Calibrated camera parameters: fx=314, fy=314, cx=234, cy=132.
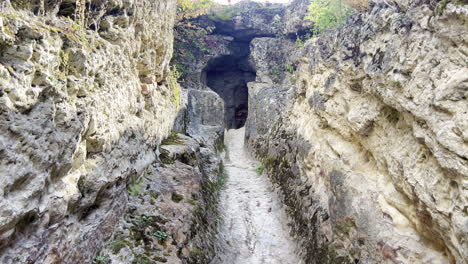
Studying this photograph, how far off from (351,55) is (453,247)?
4.75 m

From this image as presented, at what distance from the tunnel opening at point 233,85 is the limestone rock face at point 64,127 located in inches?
985

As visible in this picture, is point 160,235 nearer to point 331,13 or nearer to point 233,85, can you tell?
point 331,13

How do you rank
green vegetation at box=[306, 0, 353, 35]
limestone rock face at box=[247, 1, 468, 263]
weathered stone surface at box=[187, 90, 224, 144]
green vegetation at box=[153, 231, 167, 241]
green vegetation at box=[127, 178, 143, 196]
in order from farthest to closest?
weathered stone surface at box=[187, 90, 224, 144] → green vegetation at box=[306, 0, 353, 35] → green vegetation at box=[127, 178, 143, 196] → green vegetation at box=[153, 231, 167, 241] → limestone rock face at box=[247, 1, 468, 263]

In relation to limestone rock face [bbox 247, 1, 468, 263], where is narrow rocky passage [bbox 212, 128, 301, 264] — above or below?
below

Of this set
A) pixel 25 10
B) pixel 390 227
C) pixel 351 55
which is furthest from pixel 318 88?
pixel 25 10

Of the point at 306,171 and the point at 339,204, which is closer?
the point at 339,204

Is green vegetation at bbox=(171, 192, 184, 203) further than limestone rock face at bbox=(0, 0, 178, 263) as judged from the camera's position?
Yes

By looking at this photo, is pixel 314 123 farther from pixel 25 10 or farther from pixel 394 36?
pixel 25 10

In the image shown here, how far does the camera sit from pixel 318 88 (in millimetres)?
9367

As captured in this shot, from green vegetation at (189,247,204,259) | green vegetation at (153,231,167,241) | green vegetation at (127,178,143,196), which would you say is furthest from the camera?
green vegetation at (127,178,143,196)

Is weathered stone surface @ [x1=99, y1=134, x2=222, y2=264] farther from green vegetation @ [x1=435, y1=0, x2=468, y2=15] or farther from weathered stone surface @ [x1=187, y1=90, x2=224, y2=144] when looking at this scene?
weathered stone surface @ [x1=187, y1=90, x2=224, y2=144]

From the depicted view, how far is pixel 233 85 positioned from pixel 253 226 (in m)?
25.7

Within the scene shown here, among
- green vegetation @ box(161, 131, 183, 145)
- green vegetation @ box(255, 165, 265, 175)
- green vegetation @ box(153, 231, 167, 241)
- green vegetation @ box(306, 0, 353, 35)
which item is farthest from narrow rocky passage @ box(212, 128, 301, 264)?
green vegetation @ box(306, 0, 353, 35)

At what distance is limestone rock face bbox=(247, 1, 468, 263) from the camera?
161 inches
